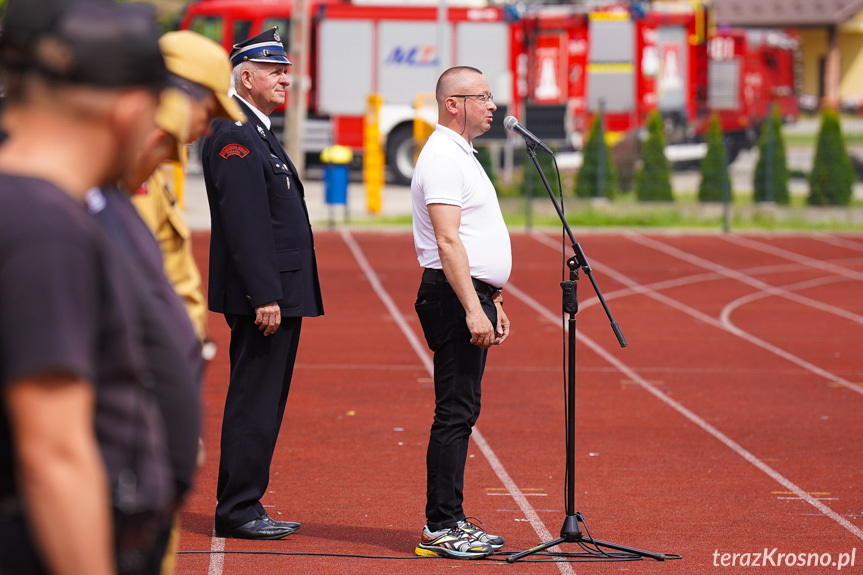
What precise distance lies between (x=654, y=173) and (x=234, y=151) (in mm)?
17890

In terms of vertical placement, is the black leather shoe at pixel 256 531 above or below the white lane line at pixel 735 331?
above

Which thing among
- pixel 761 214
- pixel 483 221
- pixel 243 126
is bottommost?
pixel 761 214

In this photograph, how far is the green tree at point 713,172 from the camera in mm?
21953

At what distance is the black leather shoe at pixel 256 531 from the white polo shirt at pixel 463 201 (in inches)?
47.7

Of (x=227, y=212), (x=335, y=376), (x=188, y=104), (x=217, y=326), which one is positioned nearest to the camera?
(x=188, y=104)

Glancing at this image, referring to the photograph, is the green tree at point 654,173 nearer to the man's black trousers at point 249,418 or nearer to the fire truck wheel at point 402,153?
the fire truck wheel at point 402,153

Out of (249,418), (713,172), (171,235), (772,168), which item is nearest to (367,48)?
(713,172)

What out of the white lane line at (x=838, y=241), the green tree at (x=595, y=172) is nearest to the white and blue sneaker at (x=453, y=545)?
the white lane line at (x=838, y=241)

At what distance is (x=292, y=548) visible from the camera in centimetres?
500

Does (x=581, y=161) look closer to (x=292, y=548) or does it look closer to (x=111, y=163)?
(x=292, y=548)

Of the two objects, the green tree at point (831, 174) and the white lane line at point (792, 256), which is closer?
the white lane line at point (792, 256)

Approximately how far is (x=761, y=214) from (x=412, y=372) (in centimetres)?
1389

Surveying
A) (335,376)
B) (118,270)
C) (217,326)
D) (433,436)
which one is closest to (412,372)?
(335,376)

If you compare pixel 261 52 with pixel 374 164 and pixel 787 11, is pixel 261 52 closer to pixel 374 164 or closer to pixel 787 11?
pixel 374 164
